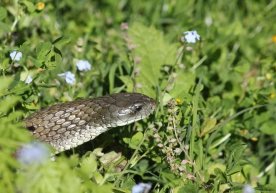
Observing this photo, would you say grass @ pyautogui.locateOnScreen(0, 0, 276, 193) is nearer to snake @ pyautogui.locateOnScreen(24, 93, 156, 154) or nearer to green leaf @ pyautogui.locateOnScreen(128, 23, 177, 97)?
green leaf @ pyautogui.locateOnScreen(128, 23, 177, 97)

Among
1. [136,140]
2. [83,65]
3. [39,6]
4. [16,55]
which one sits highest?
[39,6]

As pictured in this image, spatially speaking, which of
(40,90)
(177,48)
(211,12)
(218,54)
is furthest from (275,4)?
(40,90)

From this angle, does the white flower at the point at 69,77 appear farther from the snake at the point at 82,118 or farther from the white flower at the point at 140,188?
the white flower at the point at 140,188

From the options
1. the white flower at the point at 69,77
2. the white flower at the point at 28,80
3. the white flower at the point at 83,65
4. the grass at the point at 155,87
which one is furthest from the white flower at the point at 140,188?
the white flower at the point at 83,65

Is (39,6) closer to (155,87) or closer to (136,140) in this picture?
(155,87)

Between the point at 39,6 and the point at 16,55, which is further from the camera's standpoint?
the point at 39,6

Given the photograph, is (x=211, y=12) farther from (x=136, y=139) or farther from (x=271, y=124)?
(x=136, y=139)

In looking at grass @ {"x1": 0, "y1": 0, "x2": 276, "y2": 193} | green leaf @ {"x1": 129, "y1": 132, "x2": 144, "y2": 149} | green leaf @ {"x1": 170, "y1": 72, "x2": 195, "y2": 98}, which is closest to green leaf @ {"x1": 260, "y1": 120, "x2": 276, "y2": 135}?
grass @ {"x1": 0, "y1": 0, "x2": 276, "y2": 193}

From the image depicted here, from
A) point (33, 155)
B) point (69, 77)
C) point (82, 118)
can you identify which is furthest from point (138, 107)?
point (33, 155)
